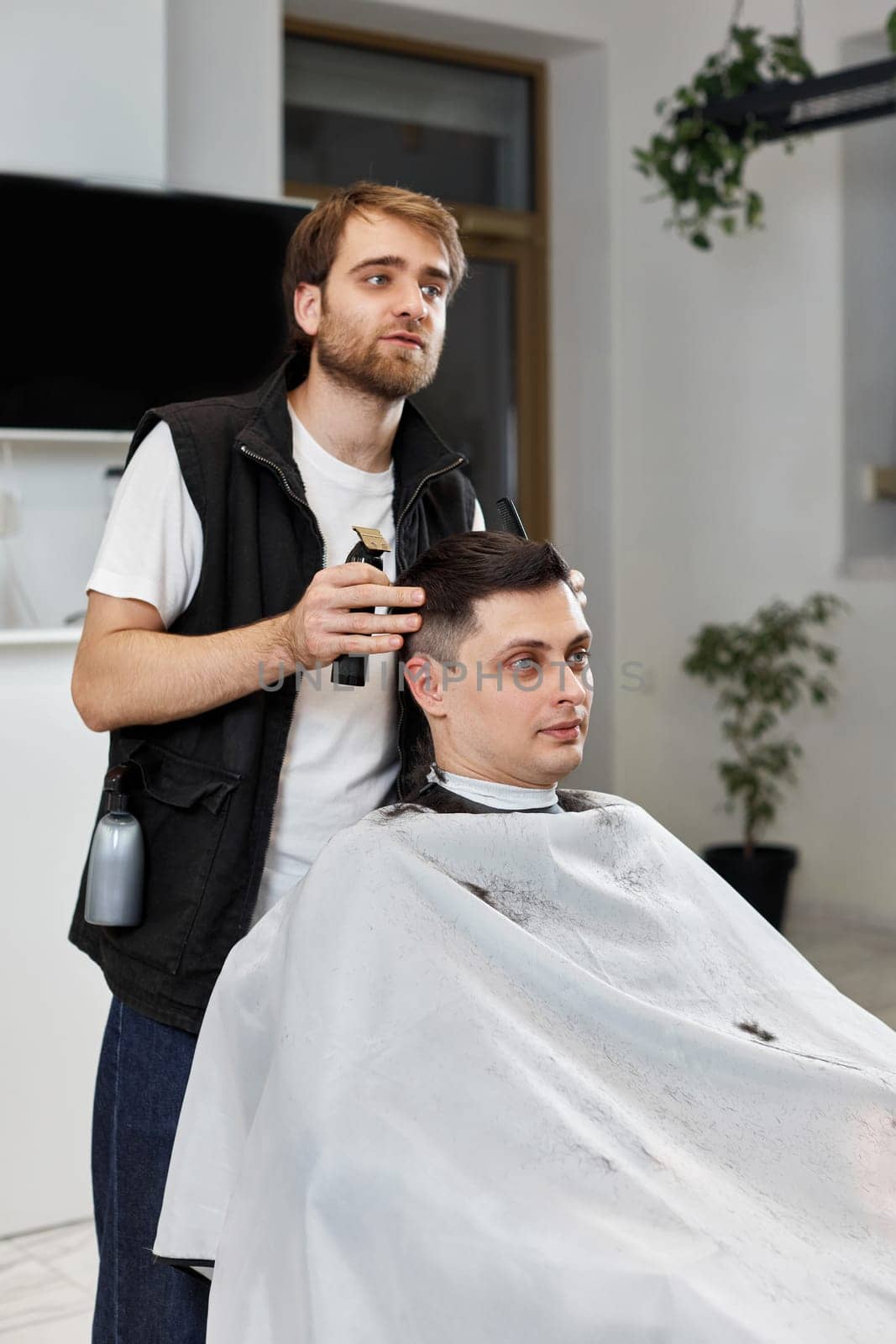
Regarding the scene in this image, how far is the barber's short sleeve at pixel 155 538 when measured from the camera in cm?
167

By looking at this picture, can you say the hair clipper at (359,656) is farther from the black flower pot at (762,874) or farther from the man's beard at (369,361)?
the black flower pot at (762,874)

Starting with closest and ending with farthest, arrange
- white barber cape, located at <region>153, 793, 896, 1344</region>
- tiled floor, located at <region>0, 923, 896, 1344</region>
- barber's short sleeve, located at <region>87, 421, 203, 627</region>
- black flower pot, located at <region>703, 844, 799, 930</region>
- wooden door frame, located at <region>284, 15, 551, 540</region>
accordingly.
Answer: white barber cape, located at <region>153, 793, 896, 1344</region> → barber's short sleeve, located at <region>87, 421, 203, 627</region> → tiled floor, located at <region>0, 923, 896, 1344</region> → black flower pot, located at <region>703, 844, 799, 930</region> → wooden door frame, located at <region>284, 15, 551, 540</region>

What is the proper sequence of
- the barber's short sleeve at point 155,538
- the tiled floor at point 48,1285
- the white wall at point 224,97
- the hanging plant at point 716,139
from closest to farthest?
1. the barber's short sleeve at point 155,538
2. the tiled floor at point 48,1285
3. the white wall at point 224,97
4. the hanging plant at point 716,139

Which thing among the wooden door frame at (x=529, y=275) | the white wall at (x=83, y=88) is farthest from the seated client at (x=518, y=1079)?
the wooden door frame at (x=529, y=275)

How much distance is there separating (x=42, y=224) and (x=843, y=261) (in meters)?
2.91

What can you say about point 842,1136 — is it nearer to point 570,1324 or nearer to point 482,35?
point 570,1324

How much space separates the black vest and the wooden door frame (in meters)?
3.39

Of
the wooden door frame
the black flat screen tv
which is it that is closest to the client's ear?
the black flat screen tv

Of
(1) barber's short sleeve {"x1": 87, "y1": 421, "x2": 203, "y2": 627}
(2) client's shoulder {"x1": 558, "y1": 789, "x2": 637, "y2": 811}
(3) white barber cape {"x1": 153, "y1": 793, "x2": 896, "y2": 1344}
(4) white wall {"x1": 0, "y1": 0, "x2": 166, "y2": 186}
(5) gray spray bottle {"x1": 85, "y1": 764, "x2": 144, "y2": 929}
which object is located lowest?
(3) white barber cape {"x1": 153, "y1": 793, "x2": 896, "y2": 1344}

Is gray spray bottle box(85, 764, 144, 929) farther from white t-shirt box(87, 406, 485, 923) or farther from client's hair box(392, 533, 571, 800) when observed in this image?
client's hair box(392, 533, 571, 800)

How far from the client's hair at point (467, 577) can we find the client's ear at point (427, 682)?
1 centimetres

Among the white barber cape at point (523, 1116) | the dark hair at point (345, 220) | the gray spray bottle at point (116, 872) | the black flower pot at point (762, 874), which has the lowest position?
the black flower pot at point (762, 874)

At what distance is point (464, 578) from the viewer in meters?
1.75

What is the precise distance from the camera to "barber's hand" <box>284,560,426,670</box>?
154 centimetres
